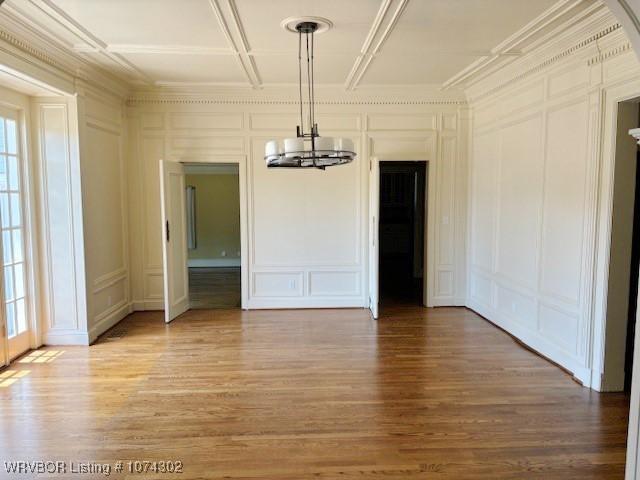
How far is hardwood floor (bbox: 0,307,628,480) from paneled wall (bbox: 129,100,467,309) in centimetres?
123

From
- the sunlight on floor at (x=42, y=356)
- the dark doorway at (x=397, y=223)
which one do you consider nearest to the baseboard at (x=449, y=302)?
the dark doorway at (x=397, y=223)

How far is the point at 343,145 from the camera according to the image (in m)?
2.95

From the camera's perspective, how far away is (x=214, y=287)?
7625mm

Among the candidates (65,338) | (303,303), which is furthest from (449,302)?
(65,338)

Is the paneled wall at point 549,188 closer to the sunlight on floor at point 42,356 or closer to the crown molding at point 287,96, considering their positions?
the crown molding at point 287,96

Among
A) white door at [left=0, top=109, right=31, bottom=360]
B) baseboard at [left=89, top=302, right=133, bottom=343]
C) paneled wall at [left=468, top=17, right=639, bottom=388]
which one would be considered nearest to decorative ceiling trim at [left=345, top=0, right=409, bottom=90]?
paneled wall at [left=468, top=17, right=639, bottom=388]

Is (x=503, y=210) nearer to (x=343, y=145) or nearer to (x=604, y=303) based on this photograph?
(x=604, y=303)

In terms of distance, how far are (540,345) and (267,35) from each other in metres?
3.96

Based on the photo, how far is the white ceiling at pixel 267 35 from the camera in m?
3.13

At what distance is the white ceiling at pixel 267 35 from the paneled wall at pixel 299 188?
2.16 feet

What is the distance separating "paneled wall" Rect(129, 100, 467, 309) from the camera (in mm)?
5688

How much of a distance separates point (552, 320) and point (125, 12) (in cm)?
458

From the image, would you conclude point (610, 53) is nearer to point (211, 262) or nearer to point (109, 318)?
point (109, 318)

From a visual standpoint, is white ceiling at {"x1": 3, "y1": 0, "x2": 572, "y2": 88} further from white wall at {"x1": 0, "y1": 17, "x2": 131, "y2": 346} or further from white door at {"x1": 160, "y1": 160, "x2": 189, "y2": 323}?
white door at {"x1": 160, "y1": 160, "x2": 189, "y2": 323}
